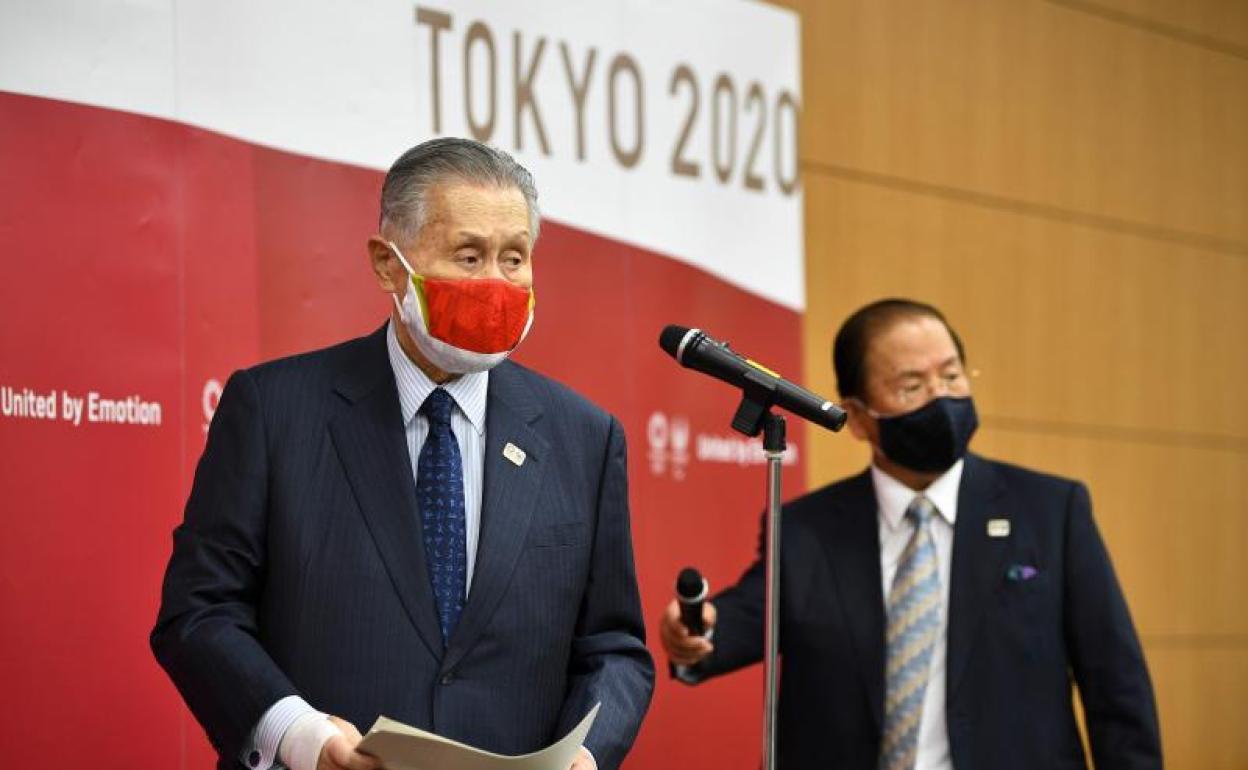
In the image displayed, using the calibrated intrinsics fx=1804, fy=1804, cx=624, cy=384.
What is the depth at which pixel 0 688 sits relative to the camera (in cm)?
341

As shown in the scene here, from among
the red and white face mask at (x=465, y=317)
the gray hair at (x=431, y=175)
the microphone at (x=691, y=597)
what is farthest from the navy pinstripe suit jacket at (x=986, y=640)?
the gray hair at (x=431, y=175)

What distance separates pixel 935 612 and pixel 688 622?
0.76 m

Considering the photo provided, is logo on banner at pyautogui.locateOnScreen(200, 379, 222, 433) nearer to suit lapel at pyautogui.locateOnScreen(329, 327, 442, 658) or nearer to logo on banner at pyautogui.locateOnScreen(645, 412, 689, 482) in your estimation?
suit lapel at pyautogui.locateOnScreen(329, 327, 442, 658)

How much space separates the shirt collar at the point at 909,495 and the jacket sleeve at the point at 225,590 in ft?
5.26

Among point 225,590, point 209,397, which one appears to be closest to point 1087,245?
point 209,397

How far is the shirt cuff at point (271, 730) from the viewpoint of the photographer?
7.93 feet

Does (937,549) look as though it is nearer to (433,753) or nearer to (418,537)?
(418,537)

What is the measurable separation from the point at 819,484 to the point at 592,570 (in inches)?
115

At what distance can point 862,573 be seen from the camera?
3.72 meters

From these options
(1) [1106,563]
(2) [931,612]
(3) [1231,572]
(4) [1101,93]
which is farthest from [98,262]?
(3) [1231,572]

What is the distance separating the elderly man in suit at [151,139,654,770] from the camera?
8.27 ft

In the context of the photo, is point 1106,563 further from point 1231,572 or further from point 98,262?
point 1231,572

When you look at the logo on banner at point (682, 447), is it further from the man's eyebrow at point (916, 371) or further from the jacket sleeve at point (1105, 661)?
→ the jacket sleeve at point (1105, 661)

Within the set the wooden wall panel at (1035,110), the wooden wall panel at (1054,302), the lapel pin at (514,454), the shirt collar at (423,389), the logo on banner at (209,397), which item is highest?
the wooden wall panel at (1035,110)
